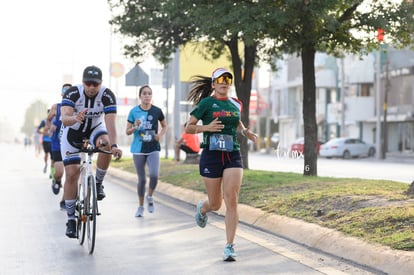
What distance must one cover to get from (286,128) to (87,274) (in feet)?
264

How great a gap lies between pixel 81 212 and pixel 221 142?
1834mm

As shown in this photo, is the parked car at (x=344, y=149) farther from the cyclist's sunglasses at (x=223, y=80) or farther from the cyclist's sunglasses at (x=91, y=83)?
the cyclist's sunglasses at (x=223, y=80)

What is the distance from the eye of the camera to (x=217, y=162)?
879 cm

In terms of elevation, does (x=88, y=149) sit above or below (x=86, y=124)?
below

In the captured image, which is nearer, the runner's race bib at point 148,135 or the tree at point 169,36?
the runner's race bib at point 148,135

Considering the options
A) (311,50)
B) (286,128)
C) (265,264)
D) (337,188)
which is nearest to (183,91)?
(311,50)

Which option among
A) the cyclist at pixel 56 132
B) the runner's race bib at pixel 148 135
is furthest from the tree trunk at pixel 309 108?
the runner's race bib at pixel 148 135

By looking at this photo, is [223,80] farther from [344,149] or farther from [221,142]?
[344,149]

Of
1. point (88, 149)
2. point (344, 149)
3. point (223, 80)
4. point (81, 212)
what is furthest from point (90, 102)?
point (344, 149)

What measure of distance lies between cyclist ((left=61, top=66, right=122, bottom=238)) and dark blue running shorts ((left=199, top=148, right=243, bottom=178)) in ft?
3.11

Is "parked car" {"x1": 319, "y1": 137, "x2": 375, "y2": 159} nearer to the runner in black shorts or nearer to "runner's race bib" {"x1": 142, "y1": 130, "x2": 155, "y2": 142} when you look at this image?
"runner's race bib" {"x1": 142, "y1": 130, "x2": 155, "y2": 142}

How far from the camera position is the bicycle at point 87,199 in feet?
29.5

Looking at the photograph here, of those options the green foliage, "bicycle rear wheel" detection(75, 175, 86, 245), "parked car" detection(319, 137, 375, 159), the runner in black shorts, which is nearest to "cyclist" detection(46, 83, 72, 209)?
the green foliage

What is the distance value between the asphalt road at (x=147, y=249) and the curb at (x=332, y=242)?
111mm
